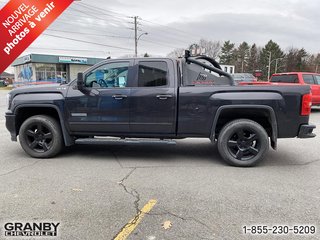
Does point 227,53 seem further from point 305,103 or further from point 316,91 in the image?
point 305,103

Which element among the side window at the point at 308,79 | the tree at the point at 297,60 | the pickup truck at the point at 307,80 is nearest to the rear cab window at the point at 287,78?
the pickup truck at the point at 307,80

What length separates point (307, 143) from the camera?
23.7ft

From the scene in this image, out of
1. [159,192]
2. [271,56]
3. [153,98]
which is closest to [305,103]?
[153,98]

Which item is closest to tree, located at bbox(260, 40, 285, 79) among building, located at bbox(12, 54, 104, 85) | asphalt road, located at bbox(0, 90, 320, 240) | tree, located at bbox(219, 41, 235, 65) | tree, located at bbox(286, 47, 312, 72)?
tree, located at bbox(286, 47, 312, 72)

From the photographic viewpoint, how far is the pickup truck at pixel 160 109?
509cm

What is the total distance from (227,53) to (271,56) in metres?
14.2

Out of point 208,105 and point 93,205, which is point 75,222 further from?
point 208,105

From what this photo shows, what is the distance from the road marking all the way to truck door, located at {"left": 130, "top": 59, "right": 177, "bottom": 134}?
1906 millimetres

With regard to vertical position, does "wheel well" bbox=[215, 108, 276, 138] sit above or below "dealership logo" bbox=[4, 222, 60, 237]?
above

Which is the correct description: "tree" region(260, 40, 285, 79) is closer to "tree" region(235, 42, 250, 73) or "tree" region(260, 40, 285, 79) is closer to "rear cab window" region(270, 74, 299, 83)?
"tree" region(235, 42, 250, 73)

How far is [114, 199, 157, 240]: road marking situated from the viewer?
2.99 m

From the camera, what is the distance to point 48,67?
47250 mm

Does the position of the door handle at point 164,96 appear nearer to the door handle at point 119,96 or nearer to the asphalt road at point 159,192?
the door handle at point 119,96

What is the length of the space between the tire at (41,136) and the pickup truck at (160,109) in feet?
0.06
